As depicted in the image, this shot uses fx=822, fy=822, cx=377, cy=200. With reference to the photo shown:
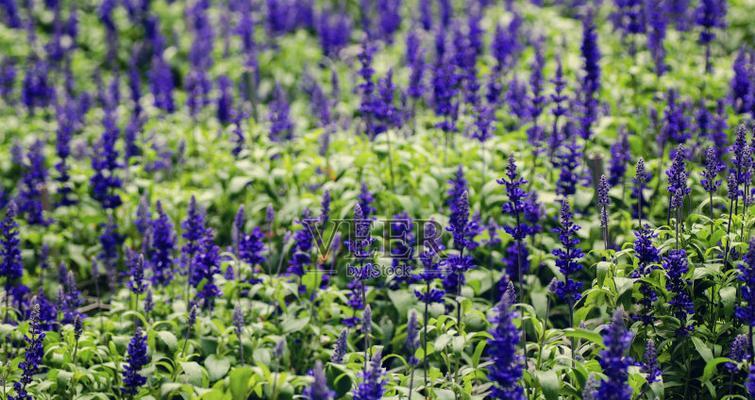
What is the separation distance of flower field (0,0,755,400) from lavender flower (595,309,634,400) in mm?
15

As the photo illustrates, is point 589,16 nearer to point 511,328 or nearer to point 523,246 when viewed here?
point 523,246

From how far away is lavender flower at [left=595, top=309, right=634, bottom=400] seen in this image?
3.40 metres

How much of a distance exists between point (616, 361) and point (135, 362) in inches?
104

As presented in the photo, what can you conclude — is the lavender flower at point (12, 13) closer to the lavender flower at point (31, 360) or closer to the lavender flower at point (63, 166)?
the lavender flower at point (63, 166)

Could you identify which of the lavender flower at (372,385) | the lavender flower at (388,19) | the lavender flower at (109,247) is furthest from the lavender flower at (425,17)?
the lavender flower at (372,385)

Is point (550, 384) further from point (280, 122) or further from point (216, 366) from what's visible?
point (280, 122)

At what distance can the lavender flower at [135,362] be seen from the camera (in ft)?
15.0

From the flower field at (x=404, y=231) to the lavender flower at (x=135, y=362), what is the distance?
0.6 inches

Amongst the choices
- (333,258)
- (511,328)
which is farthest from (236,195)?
(511,328)

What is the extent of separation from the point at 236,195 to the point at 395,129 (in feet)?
5.80

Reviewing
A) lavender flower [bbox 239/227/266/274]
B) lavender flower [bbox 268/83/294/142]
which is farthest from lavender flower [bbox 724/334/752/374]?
lavender flower [bbox 268/83/294/142]

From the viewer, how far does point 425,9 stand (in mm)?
11695

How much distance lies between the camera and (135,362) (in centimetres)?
461

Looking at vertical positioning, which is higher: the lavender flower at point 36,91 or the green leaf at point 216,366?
the lavender flower at point 36,91
